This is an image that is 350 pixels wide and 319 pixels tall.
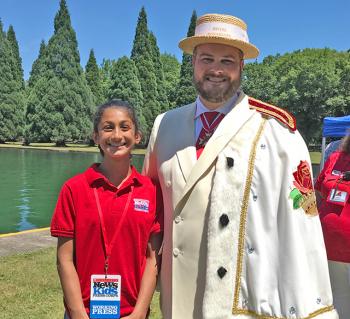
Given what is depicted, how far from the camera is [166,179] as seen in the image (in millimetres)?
2373

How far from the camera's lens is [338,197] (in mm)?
2838

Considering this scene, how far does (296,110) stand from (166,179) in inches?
1447

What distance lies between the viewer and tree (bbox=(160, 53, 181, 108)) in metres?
45.7

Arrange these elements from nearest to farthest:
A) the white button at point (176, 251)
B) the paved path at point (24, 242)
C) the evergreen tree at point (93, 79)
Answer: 1. the white button at point (176, 251)
2. the paved path at point (24, 242)
3. the evergreen tree at point (93, 79)

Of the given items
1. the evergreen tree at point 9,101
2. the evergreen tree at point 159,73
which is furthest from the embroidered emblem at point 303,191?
the evergreen tree at point 159,73

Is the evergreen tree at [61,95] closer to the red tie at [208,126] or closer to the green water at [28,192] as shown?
the green water at [28,192]

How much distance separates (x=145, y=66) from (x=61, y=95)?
9421mm

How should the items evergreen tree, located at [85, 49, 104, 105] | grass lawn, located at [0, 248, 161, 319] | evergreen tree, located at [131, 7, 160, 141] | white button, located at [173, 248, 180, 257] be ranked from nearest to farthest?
1. white button, located at [173, 248, 180, 257]
2. grass lawn, located at [0, 248, 161, 319]
3. evergreen tree, located at [131, 7, 160, 141]
4. evergreen tree, located at [85, 49, 104, 105]

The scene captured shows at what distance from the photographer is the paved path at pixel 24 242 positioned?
20.0 ft

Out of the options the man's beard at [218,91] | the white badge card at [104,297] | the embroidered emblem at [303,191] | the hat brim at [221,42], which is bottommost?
the white badge card at [104,297]

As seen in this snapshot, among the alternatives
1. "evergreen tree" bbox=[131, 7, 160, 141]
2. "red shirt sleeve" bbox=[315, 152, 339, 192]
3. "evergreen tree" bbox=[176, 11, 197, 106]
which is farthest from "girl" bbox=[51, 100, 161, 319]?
"evergreen tree" bbox=[131, 7, 160, 141]

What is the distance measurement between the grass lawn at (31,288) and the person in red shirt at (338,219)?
191cm

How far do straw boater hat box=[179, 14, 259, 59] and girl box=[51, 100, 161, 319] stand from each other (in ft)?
1.97

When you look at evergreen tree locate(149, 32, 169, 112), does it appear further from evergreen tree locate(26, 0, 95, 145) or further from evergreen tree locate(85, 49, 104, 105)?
evergreen tree locate(85, 49, 104, 105)
